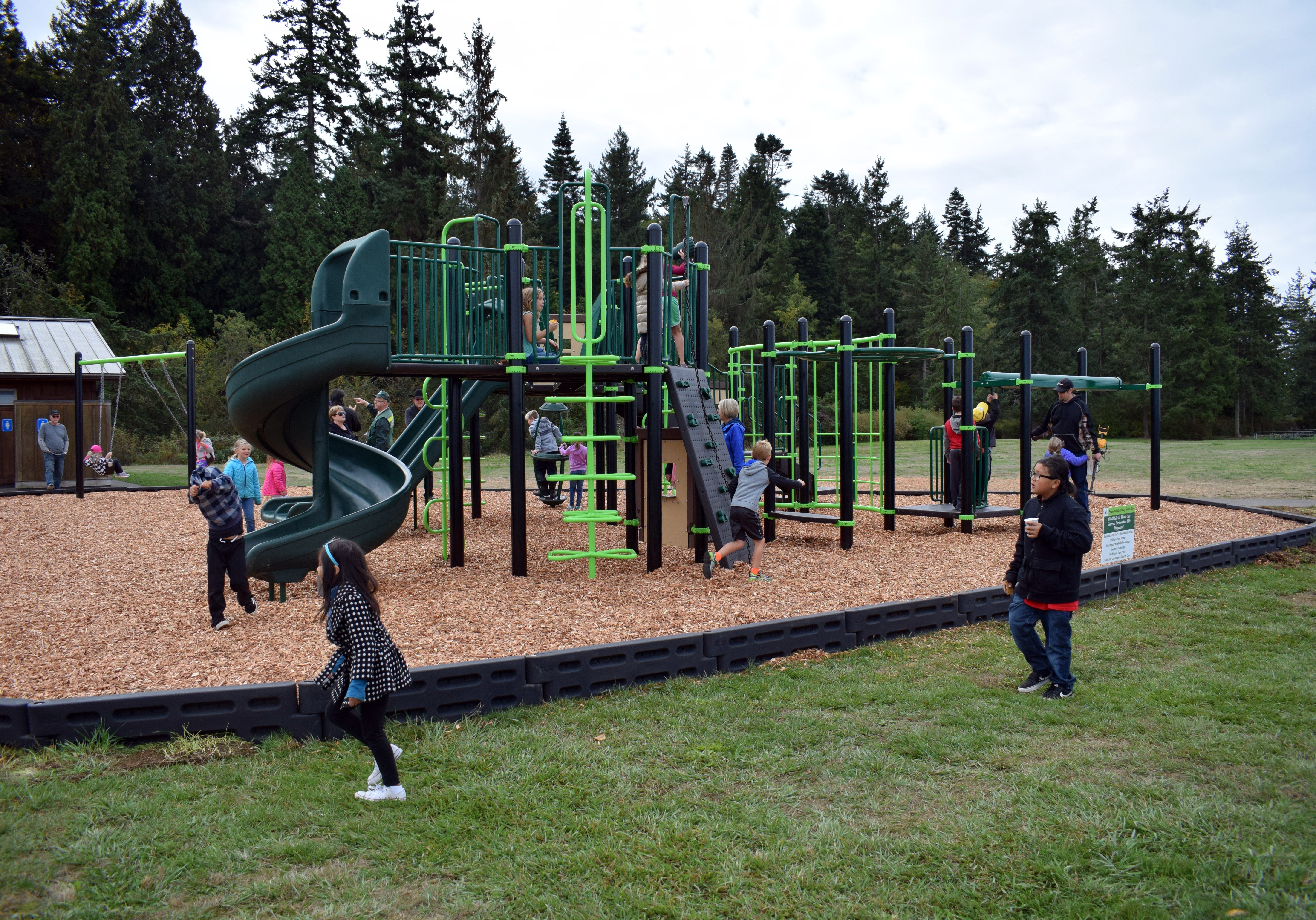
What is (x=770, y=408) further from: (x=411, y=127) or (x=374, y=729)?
(x=411, y=127)

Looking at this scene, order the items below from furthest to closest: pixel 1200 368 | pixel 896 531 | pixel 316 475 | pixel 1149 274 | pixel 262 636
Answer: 1. pixel 1149 274
2. pixel 1200 368
3. pixel 896 531
4. pixel 316 475
5. pixel 262 636

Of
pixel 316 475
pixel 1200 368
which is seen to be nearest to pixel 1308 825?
pixel 316 475

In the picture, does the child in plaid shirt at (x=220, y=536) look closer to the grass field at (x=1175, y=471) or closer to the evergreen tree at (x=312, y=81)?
the grass field at (x=1175, y=471)

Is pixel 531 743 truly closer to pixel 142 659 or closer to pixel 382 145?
pixel 142 659

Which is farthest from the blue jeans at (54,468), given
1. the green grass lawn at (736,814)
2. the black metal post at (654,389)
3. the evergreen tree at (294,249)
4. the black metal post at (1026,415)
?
the evergreen tree at (294,249)

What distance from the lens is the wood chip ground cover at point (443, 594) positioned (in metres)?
6.12

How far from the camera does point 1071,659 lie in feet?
19.5

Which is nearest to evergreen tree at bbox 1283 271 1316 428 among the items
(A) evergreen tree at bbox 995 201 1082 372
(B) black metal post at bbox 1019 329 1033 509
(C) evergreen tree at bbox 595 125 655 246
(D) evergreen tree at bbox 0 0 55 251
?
(A) evergreen tree at bbox 995 201 1082 372

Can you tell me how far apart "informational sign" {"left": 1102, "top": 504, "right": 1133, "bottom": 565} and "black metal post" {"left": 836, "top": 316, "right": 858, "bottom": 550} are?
9.75 feet

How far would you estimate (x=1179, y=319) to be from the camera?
54.7 metres

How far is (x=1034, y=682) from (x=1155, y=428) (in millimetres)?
11494

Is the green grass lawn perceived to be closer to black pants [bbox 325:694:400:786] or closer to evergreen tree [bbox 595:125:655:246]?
black pants [bbox 325:694:400:786]

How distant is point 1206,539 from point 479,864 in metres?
10.7

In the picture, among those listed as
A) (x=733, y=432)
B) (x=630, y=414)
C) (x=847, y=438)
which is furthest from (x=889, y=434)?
(x=630, y=414)
